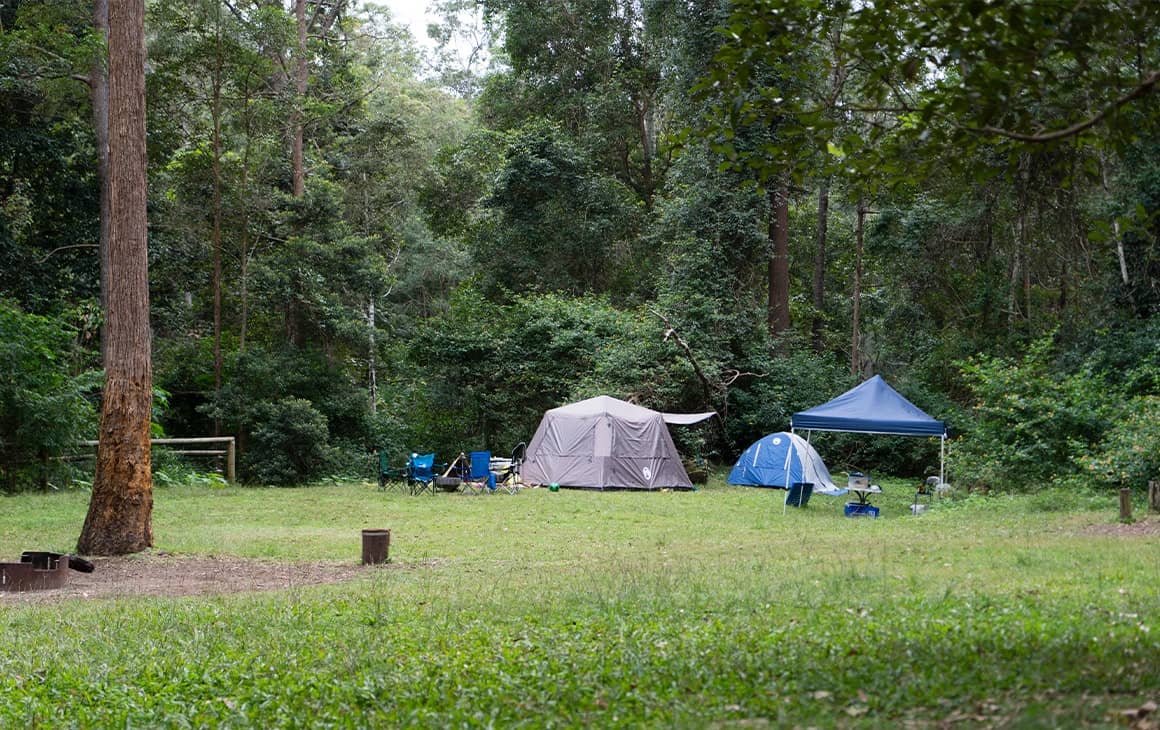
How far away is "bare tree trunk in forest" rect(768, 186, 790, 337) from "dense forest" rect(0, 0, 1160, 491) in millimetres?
119

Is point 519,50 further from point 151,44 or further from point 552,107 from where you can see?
point 151,44

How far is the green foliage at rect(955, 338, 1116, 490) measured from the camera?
1653 cm

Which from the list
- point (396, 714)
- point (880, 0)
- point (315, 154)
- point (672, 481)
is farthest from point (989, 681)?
point (315, 154)

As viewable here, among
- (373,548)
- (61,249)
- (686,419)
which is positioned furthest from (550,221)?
(373,548)

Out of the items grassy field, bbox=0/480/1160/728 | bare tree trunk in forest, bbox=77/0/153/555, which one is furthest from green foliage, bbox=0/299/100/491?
bare tree trunk in forest, bbox=77/0/153/555

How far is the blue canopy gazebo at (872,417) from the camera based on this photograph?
649 inches

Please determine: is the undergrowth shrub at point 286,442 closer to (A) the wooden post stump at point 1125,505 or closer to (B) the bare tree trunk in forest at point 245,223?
(B) the bare tree trunk in forest at point 245,223

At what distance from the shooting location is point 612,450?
20.9 meters

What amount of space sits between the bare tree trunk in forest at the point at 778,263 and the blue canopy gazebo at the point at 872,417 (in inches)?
379

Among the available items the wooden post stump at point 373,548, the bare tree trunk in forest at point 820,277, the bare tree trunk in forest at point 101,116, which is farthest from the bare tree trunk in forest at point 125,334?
the bare tree trunk in forest at point 820,277

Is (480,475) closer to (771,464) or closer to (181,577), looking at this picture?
(771,464)

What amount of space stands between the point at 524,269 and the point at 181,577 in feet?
73.6

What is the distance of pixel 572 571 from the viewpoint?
9.14 m

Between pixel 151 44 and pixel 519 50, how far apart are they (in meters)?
13.7
